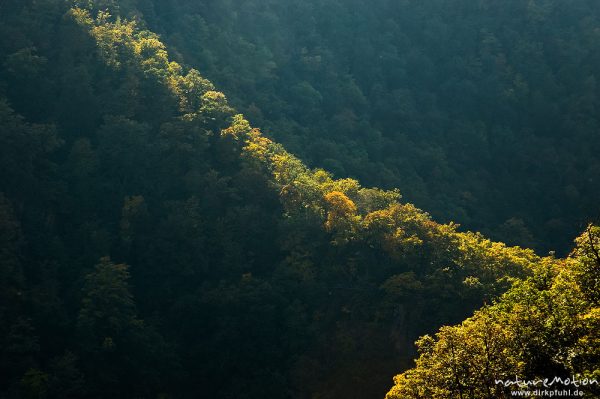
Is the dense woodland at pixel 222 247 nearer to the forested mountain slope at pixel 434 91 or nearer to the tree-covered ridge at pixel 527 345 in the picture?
the tree-covered ridge at pixel 527 345

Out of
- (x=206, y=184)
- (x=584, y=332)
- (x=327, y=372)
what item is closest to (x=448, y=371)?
(x=584, y=332)

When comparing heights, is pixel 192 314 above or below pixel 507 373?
above

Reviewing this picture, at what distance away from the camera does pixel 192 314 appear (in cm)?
5266

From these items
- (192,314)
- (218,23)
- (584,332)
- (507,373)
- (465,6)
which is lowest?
(507,373)

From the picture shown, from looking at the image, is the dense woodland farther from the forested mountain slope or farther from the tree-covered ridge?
the forested mountain slope

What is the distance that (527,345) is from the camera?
2472 centimetres

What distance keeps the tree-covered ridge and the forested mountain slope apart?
52.2 metres

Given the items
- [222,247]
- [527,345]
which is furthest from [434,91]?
[527,345]

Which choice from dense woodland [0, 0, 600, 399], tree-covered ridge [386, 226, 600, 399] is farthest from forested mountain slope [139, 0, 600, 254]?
tree-covered ridge [386, 226, 600, 399]

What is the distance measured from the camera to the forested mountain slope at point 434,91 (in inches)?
3329

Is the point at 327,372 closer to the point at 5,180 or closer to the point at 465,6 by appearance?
the point at 5,180

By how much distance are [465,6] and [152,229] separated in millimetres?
74347

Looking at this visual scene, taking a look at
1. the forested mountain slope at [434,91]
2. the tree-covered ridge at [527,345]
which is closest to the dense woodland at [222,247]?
the tree-covered ridge at [527,345]

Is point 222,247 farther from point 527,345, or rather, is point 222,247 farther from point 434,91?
point 434,91
